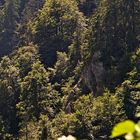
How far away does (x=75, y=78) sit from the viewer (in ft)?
180

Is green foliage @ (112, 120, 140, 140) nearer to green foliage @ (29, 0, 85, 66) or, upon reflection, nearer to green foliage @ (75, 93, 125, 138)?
green foliage @ (75, 93, 125, 138)

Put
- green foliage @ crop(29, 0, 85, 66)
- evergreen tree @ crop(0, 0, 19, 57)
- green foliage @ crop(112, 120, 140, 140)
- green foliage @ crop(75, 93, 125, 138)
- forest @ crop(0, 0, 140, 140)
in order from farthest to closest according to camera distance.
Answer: evergreen tree @ crop(0, 0, 19, 57) → green foliage @ crop(29, 0, 85, 66) → forest @ crop(0, 0, 140, 140) → green foliage @ crop(75, 93, 125, 138) → green foliage @ crop(112, 120, 140, 140)

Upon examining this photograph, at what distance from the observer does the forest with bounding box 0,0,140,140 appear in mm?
42719

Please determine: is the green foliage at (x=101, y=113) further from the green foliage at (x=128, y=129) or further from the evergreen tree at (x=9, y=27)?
the green foliage at (x=128, y=129)

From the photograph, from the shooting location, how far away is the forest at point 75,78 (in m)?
42.7

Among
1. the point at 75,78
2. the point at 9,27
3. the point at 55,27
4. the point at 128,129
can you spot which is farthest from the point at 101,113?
the point at 9,27

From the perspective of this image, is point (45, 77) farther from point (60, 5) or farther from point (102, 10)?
point (60, 5)

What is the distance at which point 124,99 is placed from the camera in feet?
141

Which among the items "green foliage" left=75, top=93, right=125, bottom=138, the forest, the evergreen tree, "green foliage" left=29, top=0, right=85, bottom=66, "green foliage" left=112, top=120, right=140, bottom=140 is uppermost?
the evergreen tree

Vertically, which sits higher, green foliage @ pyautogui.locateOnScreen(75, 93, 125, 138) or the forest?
the forest

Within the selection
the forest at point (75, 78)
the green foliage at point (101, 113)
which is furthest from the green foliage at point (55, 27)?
the green foliage at point (101, 113)

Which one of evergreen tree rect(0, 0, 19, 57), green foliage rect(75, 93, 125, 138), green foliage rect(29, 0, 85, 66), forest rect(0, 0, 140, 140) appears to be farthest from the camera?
evergreen tree rect(0, 0, 19, 57)

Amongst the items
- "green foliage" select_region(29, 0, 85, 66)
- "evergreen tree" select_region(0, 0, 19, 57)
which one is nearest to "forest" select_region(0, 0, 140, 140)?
"green foliage" select_region(29, 0, 85, 66)

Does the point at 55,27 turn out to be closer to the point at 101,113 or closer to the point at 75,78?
the point at 75,78
